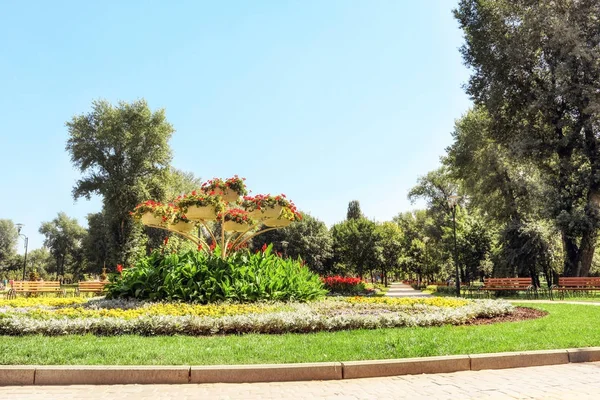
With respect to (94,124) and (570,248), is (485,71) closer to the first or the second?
(570,248)

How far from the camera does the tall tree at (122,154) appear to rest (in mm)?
38500

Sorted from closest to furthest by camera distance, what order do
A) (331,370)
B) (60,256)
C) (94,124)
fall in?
(331,370) → (94,124) → (60,256)

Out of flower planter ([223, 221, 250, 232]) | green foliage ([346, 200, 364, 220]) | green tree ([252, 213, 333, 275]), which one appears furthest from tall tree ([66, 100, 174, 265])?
green foliage ([346, 200, 364, 220])

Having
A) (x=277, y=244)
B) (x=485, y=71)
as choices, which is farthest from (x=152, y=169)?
(x=485, y=71)

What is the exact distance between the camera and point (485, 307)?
11227mm

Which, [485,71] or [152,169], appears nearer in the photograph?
[485,71]

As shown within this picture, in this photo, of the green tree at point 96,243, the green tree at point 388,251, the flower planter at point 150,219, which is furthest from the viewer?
the green tree at point 96,243

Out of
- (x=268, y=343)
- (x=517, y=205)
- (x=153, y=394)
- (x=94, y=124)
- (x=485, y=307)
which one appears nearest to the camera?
(x=153, y=394)

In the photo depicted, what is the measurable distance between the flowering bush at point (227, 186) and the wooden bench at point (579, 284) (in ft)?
50.4

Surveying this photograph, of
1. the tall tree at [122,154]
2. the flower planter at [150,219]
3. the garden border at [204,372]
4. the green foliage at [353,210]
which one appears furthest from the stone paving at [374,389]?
the green foliage at [353,210]

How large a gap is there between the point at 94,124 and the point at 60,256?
5681 centimetres

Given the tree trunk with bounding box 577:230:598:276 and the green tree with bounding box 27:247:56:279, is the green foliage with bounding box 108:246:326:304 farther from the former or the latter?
the green tree with bounding box 27:247:56:279

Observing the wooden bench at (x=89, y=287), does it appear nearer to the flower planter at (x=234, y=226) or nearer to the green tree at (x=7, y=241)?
the flower planter at (x=234, y=226)

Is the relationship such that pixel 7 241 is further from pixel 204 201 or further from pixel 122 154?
pixel 204 201
